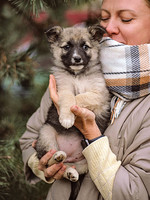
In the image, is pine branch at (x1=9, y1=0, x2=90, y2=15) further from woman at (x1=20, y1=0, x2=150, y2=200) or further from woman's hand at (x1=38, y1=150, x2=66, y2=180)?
woman's hand at (x1=38, y1=150, x2=66, y2=180)

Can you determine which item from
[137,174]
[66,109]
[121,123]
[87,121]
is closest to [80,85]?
[66,109]

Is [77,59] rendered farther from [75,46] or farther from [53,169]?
[53,169]

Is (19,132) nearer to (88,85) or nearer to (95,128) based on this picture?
(88,85)

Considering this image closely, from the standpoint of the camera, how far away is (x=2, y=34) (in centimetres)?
299

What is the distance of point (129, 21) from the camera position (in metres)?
2.17

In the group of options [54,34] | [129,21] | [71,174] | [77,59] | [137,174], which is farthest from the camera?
[54,34]

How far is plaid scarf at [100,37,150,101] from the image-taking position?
205 cm

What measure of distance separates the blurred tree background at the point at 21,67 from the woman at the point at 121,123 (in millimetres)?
558

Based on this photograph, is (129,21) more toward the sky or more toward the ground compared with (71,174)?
more toward the sky

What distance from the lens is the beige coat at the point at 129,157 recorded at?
175 cm

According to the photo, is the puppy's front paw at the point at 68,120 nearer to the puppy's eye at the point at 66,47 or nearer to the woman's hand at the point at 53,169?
the woman's hand at the point at 53,169

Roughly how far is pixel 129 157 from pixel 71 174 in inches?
19.3

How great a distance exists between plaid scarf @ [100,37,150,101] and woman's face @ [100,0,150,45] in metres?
0.10

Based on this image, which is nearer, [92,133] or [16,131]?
[92,133]
